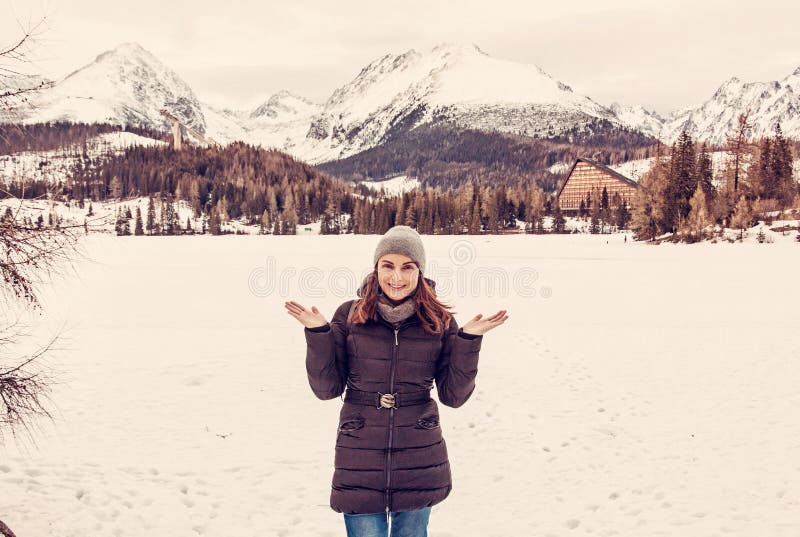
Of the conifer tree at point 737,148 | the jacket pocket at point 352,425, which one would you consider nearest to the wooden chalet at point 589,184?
the conifer tree at point 737,148

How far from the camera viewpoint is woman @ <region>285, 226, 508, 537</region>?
344 cm

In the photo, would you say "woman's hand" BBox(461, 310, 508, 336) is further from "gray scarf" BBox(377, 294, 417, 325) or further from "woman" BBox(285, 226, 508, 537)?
"gray scarf" BBox(377, 294, 417, 325)

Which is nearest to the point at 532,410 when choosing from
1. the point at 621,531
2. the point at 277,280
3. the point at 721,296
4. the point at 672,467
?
the point at 672,467

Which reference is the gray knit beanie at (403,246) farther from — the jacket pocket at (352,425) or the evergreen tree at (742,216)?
the evergreen tree at (742,216)

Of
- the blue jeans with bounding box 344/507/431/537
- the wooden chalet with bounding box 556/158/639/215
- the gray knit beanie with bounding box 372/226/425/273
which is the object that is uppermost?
the wooden chalet with bounding box 556/158/639/215

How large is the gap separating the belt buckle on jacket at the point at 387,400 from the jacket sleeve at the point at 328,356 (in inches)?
10.9

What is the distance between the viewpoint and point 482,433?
869 centimetres

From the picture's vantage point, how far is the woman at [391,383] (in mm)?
3441

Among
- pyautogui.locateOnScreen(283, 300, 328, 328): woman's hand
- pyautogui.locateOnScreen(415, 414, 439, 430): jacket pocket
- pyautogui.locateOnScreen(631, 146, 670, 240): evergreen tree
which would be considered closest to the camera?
pyautogui.locateOnScreen(283, 300, 328, 328): woman's hand

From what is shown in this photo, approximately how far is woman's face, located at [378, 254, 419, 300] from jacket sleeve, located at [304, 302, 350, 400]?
1.21 feet

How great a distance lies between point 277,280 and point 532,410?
23035mm

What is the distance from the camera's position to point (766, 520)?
19.8 feet

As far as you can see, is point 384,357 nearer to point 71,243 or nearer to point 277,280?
point 71,243

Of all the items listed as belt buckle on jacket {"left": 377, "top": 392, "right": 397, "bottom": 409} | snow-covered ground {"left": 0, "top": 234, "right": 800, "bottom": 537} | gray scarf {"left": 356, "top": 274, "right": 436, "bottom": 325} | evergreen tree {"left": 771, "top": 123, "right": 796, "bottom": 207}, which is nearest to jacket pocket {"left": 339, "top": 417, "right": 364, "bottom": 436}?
belt buckle on jacket {"left": 377, "top": 392, "right": 397, "bottom": 409}
